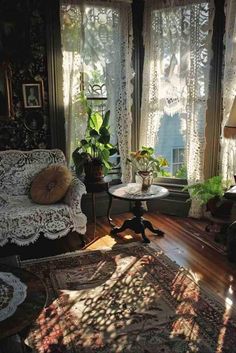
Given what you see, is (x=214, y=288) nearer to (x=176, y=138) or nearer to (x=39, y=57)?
(x=176, y=138)

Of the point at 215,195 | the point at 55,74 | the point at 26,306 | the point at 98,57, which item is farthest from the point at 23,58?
the point at 26,306

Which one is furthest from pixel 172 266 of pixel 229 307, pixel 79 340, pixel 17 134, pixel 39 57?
pixel 39 57

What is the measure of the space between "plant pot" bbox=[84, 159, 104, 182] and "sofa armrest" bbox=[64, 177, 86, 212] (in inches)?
15.3

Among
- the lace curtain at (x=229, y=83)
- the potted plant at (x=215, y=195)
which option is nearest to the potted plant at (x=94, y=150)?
the potted plant at (x=215, y=195)

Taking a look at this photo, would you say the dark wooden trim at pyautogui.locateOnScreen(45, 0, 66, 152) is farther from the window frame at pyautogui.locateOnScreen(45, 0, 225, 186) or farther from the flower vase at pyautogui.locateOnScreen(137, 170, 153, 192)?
the flower vase at pyautogui.locateOnScreen(137, 170, 153, 192)

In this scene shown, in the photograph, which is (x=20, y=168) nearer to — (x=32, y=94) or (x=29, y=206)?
(x=29, y=206)

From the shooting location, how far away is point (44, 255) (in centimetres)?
327

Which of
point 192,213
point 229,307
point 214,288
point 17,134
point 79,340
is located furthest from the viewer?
point 192,213

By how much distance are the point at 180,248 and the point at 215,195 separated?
2.23 feet

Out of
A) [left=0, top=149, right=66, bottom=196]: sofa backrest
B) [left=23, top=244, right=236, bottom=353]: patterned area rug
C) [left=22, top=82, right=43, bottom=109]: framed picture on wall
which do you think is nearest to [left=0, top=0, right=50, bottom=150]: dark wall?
[left=22, top=82, right=43, bottom=109]: framed picture on wall

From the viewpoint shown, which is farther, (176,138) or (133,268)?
(176,138)

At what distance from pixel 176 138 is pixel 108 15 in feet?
5.42

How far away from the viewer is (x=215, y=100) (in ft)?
12.8

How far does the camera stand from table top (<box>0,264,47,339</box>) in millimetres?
1488
